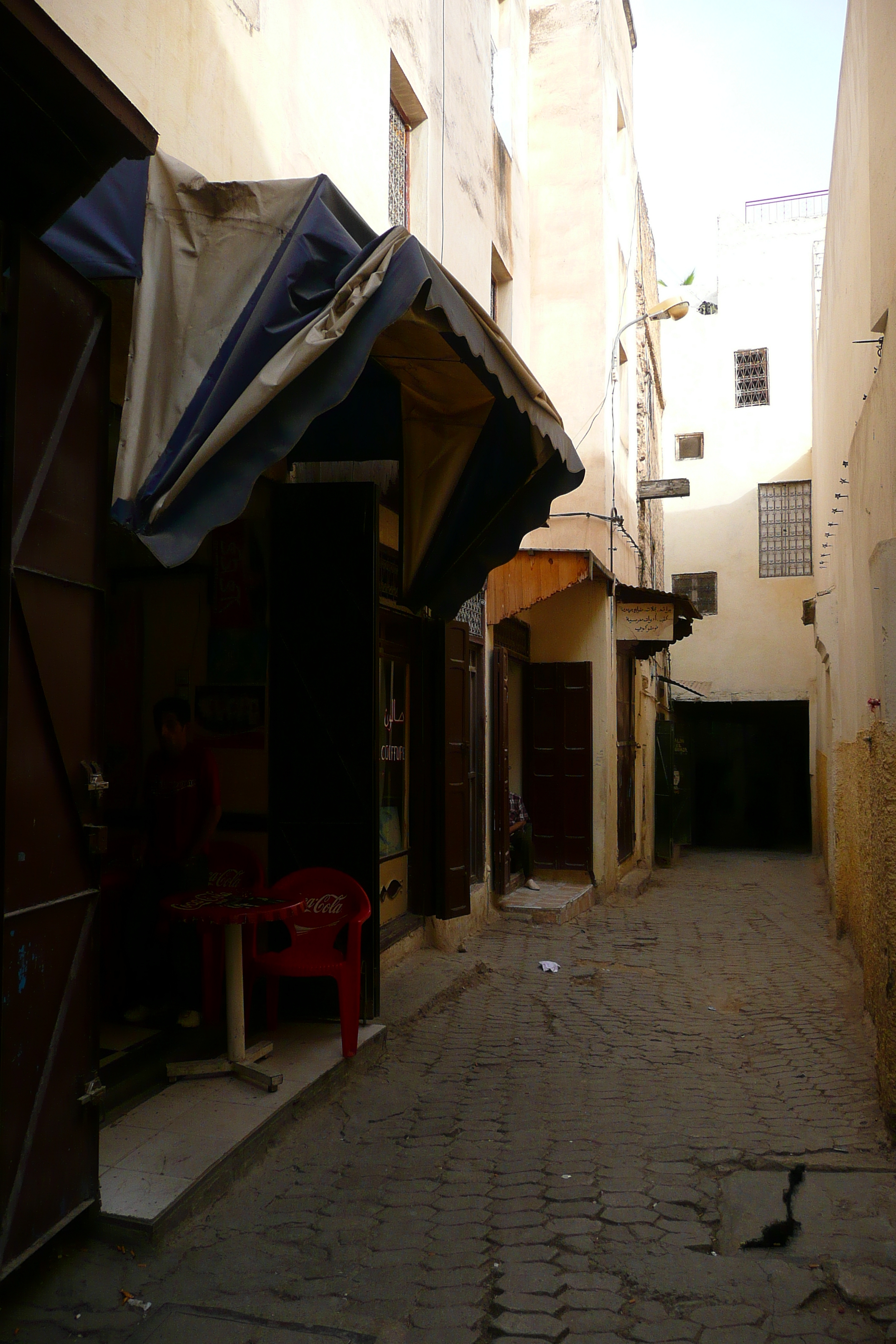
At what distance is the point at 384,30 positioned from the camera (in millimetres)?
7691

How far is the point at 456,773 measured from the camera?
8625mm

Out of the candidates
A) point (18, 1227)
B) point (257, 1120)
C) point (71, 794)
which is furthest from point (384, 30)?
point (18, 1227)

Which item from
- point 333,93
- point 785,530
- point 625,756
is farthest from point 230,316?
point 785,530

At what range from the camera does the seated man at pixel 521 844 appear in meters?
12.4

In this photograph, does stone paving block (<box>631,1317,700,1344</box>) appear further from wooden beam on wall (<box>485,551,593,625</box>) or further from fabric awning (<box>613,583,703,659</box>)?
fabric awning (<box>613,583,703,659</box>)

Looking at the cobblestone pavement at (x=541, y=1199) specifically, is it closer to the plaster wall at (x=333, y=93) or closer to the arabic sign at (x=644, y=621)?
the plaster wall at (x=333, y=93)

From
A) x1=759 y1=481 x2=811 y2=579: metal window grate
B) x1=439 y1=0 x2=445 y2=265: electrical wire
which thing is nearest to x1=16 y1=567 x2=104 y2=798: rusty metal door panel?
x1=439 y1=0 x2=445 y2=265: electrical wire

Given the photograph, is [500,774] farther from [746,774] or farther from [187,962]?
[746,774]

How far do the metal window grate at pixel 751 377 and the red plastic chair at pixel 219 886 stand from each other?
751 inches

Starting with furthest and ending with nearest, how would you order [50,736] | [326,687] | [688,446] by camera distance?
1. [688,446]
2. [326,687]
3. [50,736]

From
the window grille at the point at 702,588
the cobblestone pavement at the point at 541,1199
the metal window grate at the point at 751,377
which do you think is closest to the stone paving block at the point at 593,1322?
the cobblestone pavement at the point at 541,1199

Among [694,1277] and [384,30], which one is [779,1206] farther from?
[384,30]

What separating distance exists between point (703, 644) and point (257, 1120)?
19161 millimetres

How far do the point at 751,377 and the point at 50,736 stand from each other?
71.4 feet
